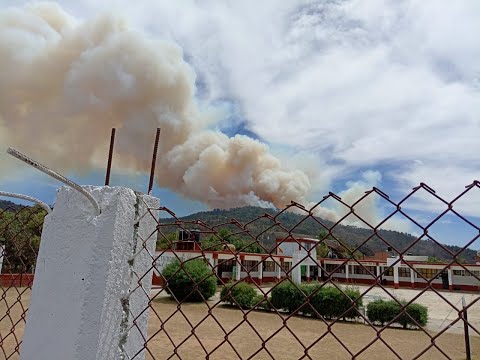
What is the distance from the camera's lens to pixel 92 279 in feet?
3.82

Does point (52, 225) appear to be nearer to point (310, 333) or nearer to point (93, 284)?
point (93, 284)

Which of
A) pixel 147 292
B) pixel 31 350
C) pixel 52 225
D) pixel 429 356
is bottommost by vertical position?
pixel 429 356

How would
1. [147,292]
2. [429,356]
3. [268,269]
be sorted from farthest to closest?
[268,269], [429,356], [147,292]

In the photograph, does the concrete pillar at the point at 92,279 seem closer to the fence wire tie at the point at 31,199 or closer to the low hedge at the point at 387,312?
the fence wire tie at the point at 31,199

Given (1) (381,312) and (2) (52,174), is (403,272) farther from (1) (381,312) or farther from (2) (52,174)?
(2) (52,174)

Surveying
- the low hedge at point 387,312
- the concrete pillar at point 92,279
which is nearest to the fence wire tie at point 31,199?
the concrete pillar at point 92,279

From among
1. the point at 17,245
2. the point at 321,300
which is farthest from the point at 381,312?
the point at 17,245

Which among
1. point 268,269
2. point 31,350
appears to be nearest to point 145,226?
point 31,350

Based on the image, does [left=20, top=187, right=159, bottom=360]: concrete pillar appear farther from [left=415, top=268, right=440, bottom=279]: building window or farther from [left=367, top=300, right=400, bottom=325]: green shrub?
[left=367, top=300, right=400, bottom=325]: green shrub

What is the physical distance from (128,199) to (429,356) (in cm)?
1076

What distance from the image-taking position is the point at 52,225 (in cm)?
131

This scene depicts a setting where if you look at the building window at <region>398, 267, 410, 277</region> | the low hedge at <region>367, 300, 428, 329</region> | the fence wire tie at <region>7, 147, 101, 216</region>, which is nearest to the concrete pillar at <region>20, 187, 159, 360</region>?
the fence wire tie at <region>7, 147, 101, 216</region>

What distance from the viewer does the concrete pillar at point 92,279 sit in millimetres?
1144

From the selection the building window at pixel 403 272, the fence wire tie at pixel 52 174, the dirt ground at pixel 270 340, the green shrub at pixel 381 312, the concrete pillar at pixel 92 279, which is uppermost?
the building window at pixel 403 272
